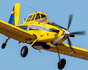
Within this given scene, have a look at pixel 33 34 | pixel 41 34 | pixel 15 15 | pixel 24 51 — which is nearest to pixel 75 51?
pixel 41 34

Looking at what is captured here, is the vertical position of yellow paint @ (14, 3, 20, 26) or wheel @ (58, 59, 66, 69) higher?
yellow paint @ (14, 3, 20, 26)

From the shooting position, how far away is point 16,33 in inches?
658

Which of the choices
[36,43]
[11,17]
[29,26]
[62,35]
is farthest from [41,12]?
[11,17]

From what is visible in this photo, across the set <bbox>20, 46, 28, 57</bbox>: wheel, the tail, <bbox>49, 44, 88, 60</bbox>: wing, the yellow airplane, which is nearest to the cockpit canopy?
the yellow airplane

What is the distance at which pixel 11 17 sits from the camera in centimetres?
2430

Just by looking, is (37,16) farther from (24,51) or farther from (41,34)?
(24,51)

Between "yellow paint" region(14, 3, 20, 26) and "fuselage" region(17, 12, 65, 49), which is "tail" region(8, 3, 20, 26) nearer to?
"yellow paint" region(14, 3, 20, 26)

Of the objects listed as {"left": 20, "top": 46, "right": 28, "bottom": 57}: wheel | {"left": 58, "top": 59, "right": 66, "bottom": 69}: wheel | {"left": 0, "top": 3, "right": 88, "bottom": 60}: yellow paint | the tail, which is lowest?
{"left": 58, "top": 59, "right": 66, "bottom": 69}: wheel

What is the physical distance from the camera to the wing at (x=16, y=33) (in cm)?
1593

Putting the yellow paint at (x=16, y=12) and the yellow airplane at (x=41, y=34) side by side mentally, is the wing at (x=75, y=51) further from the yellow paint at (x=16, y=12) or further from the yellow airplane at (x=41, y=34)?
the yellow paint at (x=16, y=12)

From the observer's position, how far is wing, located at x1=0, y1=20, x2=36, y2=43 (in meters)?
15.9

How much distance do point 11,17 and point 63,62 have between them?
10.0m

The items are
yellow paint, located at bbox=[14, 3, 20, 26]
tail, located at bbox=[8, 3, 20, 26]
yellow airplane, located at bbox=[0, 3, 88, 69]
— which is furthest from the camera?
yellow paint, located at bbox=[14, 3, 20, 26]

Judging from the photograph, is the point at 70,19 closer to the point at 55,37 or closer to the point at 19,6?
the point at 55,37
